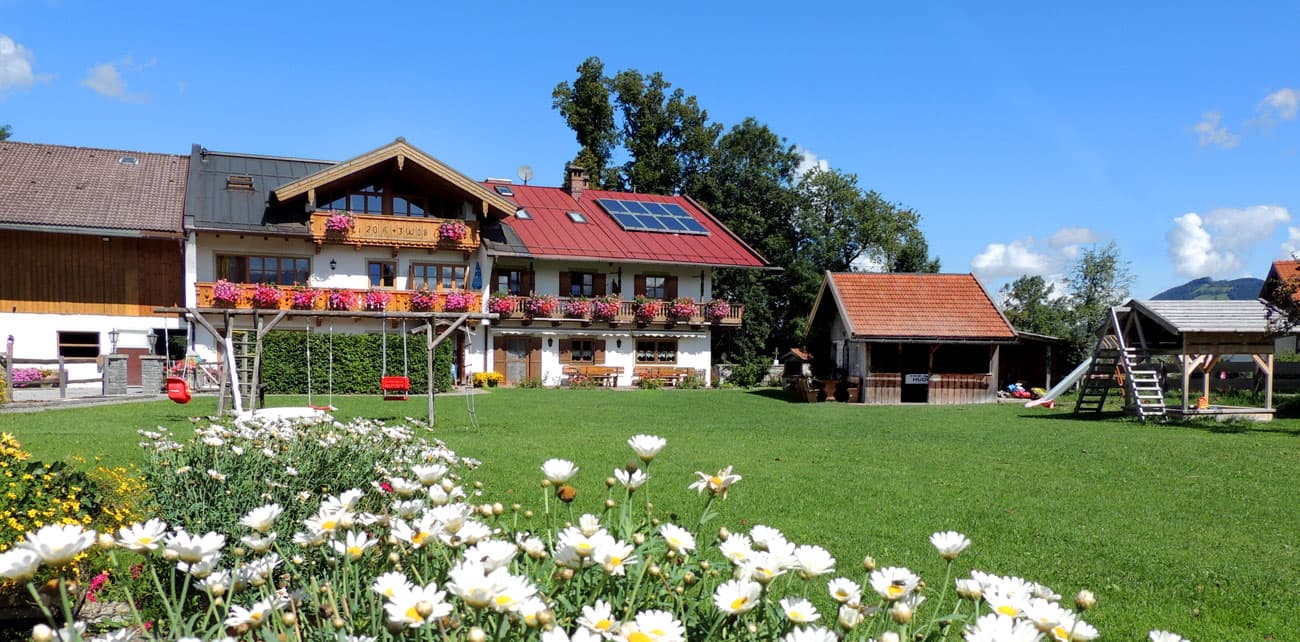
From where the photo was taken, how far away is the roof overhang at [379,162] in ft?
87.7

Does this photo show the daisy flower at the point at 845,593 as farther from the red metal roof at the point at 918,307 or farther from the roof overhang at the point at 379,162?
the roof overhang at the point at 379,162

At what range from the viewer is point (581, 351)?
1276 inches

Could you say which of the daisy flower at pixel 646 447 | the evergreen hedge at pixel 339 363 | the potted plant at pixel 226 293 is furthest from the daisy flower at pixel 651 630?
the potted plant at pixel 226 293

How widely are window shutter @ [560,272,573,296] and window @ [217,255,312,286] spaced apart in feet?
29.7

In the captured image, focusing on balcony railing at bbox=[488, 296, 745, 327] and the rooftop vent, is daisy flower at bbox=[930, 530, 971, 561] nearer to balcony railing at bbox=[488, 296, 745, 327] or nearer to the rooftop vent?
balcony railing at bbox=[488, 296, 745, 327]

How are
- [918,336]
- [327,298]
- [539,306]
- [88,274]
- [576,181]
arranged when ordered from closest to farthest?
[918,336] → [88,274] → [327,298] → [539,306] → [576,181]

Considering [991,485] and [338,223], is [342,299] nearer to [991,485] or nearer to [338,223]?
[338,223]

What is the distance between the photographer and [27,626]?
3982 millimetres

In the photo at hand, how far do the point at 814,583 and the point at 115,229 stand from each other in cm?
2801

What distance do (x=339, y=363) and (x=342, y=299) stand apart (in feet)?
12.7

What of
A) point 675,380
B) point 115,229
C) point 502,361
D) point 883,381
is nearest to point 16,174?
point 115,229

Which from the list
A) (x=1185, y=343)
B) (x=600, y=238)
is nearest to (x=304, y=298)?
(x=600, y=238)

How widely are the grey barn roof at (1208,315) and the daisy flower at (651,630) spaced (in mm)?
20668

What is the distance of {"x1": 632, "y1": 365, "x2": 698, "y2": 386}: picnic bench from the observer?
106 feet
